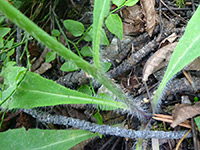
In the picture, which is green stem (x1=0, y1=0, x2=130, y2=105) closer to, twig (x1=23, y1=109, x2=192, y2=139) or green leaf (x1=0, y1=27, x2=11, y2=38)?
twig (x1=23, y1=109, x2=192, y2=139)

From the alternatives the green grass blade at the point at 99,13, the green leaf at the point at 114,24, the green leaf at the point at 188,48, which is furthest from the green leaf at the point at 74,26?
the green leaf at the point at 188,48

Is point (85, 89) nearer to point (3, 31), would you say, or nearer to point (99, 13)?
point (99, 13)

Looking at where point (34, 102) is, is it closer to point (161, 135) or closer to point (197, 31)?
point (161, 135)

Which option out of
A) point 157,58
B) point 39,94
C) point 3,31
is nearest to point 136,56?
point 157,58

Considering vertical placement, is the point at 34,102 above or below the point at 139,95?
below

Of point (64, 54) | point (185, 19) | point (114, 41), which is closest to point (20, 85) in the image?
point (64, 54)

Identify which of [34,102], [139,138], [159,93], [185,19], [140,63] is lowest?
[139,138]
